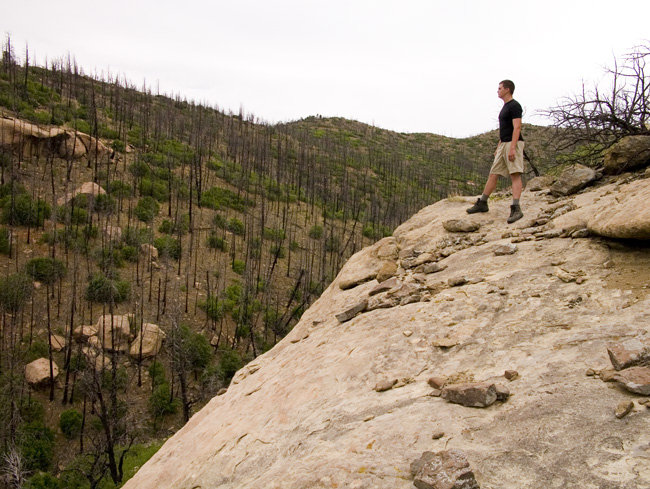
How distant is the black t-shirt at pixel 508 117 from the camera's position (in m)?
6.10

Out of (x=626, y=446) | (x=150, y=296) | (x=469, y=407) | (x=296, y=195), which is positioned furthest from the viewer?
(x=296, y=195)

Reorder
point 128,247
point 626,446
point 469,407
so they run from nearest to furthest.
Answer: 1. point 626,446
2. point 469,407
3. point 128,247

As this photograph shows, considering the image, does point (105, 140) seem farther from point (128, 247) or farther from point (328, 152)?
point (328, 152)

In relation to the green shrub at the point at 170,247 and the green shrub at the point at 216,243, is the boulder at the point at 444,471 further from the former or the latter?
the green shrub at the point at 216,243

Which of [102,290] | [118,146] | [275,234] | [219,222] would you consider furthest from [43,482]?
[118,146]

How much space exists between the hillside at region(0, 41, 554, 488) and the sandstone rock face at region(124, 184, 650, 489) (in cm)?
547

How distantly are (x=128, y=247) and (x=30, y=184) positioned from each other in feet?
28.1

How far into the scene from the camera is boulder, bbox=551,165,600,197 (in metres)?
6.38

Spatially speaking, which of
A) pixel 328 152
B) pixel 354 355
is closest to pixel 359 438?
pixel 354 355

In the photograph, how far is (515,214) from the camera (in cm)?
602

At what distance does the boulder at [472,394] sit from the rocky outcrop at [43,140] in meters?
34.4

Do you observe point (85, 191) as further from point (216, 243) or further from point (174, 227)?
point (216, 243)

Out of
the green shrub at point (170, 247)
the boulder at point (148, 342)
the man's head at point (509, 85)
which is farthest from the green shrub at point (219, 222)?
the man's head at point (509, 85)

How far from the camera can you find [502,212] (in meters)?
6.55
